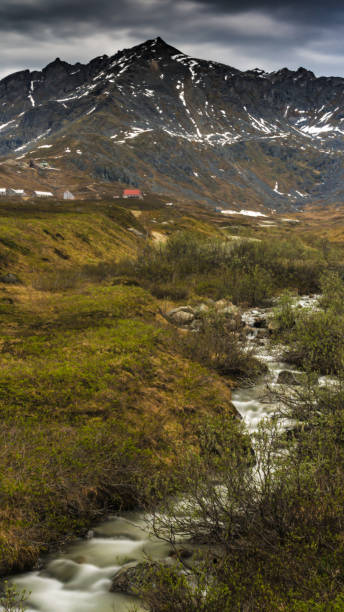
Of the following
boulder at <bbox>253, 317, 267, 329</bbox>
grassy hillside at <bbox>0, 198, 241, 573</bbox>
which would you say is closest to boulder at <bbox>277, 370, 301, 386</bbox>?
grassy hillside at <bbox>0, 198, 241, 573</bbox>

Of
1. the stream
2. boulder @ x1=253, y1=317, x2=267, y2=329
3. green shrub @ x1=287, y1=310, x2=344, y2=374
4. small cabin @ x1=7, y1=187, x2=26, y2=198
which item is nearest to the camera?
the stream

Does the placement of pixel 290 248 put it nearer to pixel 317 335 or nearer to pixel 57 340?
pixel 317 335

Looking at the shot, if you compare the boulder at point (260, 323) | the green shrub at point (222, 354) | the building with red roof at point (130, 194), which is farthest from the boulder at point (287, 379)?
Result: the building with red roof at point (130, 194)

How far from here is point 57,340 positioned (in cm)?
1830

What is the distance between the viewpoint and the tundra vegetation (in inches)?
269

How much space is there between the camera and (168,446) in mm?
13062

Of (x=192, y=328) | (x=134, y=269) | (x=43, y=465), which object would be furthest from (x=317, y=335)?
(x=134, y=269)

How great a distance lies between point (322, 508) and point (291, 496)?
629 millimetres

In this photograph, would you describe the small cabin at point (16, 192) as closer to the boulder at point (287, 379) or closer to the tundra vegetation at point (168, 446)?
the tundra vegetation at point (168, 446)

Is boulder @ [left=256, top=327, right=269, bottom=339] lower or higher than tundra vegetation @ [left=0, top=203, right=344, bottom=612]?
lower

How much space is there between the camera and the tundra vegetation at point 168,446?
683cm

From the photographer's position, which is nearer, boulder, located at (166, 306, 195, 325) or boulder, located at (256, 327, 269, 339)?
boulder, located at (256, 327, 269, 339)

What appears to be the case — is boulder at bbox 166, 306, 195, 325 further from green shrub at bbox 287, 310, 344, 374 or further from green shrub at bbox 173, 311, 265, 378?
green shrub at bbox 287, 310, 344, 374

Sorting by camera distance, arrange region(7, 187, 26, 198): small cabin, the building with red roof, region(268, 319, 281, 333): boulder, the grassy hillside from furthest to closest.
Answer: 1. the building with red roof
2. region(7, 187, 26, 198): small cabin
3. region(268, 319, 281, 333): boulder
4. the grassy hillside
